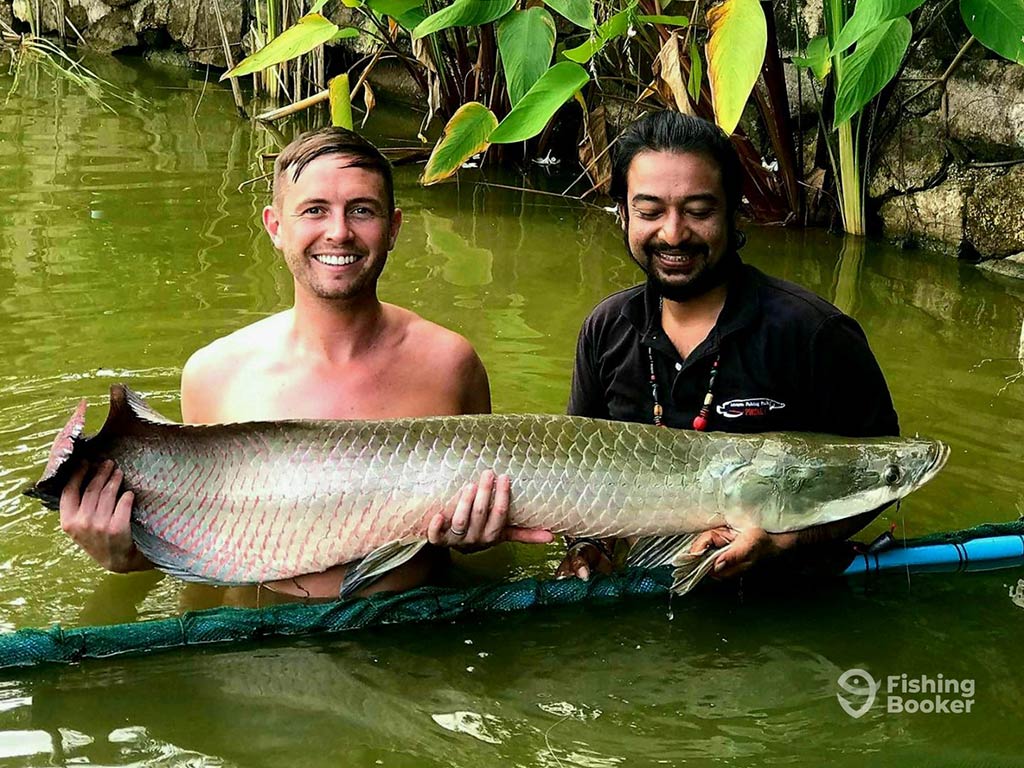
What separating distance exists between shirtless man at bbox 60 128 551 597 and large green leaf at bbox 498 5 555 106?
9.81ft

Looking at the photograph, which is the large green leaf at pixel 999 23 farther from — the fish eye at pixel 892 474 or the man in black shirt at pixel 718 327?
the fish eye at pixel 892 474

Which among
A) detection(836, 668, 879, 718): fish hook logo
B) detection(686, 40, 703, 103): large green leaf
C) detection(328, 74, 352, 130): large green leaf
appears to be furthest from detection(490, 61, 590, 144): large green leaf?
detection(836, 668, 879, 718): fish hook logo

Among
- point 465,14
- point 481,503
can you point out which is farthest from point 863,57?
point 481,503

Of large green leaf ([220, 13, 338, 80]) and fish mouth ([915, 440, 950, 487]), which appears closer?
fish mouth ([915, 440, 950, 487])

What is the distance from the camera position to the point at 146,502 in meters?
3.44

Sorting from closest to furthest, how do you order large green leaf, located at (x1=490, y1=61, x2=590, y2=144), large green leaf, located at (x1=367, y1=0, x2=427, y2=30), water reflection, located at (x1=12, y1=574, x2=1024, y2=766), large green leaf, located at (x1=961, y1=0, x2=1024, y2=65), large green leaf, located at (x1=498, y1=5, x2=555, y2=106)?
water reflection, located at (x1=12, y1=574, x2=1024, y2=766)
large green leaf, located at (x1=961, y1=0, x2=1024, y2=65)
large green leaf, located at (x1=490, y1=61, x2=590, y2=144)
large green leaf, located at (x1=498, y1=5, x2=555, y2=106)
large green leaf, located at (x1=367, y1=0, x2=427, y2=30)

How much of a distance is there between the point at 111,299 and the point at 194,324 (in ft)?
1.94

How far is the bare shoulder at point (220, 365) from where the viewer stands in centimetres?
401

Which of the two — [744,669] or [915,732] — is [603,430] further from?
[915,732]

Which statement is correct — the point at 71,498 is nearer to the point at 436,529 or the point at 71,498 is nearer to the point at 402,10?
the point at 436,529

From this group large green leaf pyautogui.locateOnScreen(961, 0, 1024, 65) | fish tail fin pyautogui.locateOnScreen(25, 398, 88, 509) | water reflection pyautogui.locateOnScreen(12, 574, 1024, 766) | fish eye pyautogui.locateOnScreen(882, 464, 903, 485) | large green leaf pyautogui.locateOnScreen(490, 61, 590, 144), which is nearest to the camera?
water reflection pyautogui.locateOnScreen(12, 574, 1024, 766)

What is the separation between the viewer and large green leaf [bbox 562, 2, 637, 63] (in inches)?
262

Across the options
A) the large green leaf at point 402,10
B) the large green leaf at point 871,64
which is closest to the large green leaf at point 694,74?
the large green leaf at point 871,64

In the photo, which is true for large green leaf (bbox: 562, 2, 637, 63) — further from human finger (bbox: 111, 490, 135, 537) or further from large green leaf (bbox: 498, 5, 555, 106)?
human finger (bbox: 111, 490, 135, 537)
